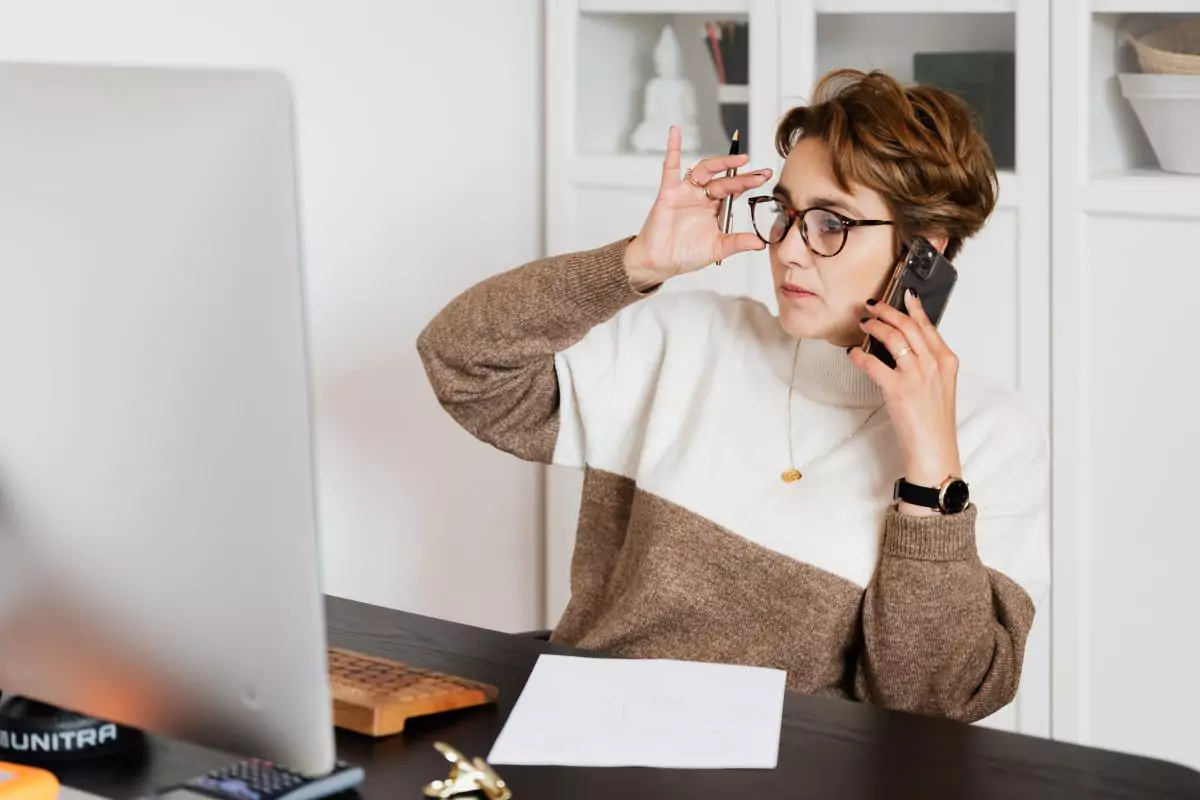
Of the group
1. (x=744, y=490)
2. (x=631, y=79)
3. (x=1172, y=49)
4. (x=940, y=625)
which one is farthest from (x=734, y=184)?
(x=631, y=79)

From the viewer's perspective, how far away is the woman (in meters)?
1.62

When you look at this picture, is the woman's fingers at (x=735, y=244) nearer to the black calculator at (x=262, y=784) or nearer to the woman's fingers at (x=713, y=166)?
the woman's fingers at (x=713, y=166)

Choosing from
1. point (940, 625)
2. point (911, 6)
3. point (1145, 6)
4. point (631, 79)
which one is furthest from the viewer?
point (631, 79)

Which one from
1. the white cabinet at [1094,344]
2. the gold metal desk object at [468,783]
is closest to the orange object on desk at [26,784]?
the gold metal desk object at [468,783]

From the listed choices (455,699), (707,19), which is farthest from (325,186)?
(455,699)

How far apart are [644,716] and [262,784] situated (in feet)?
1.05

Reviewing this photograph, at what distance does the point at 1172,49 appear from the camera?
2377 millimetres

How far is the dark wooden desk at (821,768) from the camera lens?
109 centimetres

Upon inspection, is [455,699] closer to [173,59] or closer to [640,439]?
[640,439]

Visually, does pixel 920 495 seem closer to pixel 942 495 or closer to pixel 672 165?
pixel 942 495

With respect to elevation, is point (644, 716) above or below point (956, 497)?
below

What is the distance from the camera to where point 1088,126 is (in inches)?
95.1

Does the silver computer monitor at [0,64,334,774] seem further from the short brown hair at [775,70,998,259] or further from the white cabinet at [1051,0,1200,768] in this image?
the white cabinet at [1051,0,1200,768]

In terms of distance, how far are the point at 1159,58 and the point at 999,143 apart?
28 centimetres
